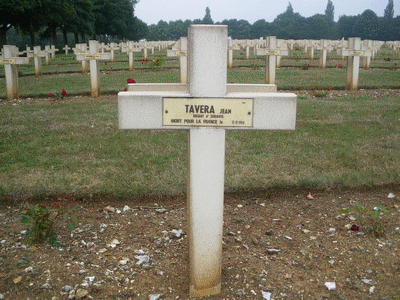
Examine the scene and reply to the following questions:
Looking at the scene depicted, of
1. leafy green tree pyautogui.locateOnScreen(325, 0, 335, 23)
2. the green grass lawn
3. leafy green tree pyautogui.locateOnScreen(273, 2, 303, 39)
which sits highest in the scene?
leafy green tree pyautogui.locateOnScreen(325, 0, 335, 23)

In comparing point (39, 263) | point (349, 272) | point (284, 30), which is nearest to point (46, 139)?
point (39, 263)

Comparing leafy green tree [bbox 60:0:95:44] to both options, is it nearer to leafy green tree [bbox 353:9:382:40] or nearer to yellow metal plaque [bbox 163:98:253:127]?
yellow metal plaque [bbox 163:98:253:127]

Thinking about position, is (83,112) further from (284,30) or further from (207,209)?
(284,30)

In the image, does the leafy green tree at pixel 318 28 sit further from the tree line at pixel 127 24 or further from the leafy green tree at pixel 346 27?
the leafy green tree at pixel 346 27

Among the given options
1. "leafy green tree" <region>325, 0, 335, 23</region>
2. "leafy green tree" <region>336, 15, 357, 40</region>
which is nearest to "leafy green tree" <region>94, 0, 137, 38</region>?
"leafy green tree" <region>336, 15, 357, 40</region>

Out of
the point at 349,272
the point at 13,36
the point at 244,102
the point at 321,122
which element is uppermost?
the point at 13,36

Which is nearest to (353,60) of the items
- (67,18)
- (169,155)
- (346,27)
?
(169,155)

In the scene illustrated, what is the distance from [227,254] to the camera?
3551 millimetres

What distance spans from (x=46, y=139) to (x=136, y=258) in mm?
4200

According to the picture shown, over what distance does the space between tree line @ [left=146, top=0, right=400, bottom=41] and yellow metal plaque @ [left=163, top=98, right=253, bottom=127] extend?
345ft

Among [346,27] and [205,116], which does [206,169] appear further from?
[346,27]

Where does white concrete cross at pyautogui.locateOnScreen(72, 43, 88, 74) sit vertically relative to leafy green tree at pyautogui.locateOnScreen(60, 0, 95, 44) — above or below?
below

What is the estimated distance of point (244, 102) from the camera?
2824 mm

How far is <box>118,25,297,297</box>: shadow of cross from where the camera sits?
2.75 m
